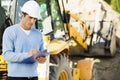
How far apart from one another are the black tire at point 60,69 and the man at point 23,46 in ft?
6.34

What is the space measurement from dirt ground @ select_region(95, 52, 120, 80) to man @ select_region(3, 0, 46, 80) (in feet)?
23.1

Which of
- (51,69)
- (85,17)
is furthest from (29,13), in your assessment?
(85,17)

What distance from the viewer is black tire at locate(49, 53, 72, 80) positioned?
6585mm

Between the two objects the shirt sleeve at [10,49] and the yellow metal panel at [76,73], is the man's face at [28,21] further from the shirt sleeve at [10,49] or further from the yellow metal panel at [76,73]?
the yellow metal panel at [76,73]

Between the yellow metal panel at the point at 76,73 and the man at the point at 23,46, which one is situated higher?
the man at the point at 23,46

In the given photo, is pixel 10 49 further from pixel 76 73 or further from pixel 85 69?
pixel 85 69

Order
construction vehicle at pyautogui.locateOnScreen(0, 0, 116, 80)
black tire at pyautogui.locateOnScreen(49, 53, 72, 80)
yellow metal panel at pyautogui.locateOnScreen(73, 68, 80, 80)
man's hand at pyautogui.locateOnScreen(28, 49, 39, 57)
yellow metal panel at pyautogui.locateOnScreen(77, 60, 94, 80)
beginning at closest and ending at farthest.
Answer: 1. man's hand at pyautogui.locateOnScreen(28, 49, 39, 57)
2. construction vehicle at pyautogui.locateOnScreen(0, 0, 116, 80)
3. black tire at pyautogui.locateOnScreen(49, 53, 72, 80)
4. yellow metal panel at pyautogui.locateOnScreen(73, 68, 80, 80)
5. yellow metal panel at pyautogui.locateOnScreen(77, 60, 94, 80)

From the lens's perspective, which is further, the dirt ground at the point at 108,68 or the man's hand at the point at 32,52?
the dirt ground at the point at 108,68

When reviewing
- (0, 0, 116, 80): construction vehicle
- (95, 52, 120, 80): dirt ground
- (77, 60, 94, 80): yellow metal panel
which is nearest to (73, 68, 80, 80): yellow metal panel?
(0, 0, 116, 80): construction vehicle

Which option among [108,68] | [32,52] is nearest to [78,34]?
[108,68]

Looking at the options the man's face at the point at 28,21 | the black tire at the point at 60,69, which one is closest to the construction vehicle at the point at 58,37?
the black tire at the point at 60,69

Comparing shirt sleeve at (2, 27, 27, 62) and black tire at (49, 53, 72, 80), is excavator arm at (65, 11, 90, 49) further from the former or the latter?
shirt sleeve at (2, 27, 27, 62)

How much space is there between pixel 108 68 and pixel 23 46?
27.3 feet

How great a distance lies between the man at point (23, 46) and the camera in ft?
14.6
